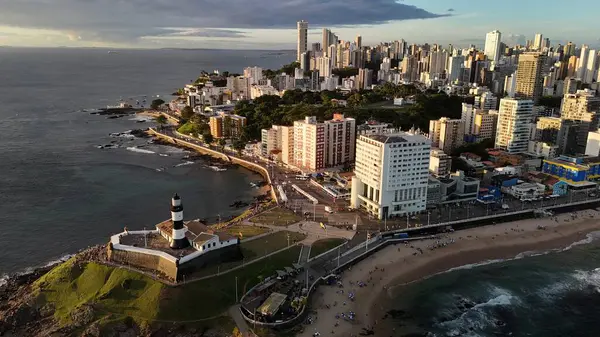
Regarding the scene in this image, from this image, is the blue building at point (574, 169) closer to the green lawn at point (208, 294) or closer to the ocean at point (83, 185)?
the ocean at point (83, 185)

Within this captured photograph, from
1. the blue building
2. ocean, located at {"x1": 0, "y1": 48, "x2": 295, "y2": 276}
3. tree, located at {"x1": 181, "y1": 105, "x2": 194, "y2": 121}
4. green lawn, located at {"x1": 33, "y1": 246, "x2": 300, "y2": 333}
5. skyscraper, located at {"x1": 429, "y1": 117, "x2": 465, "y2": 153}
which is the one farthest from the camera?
tree, located at {"x1": 181, "y1": 105, "x2": 194, "y2": 121}

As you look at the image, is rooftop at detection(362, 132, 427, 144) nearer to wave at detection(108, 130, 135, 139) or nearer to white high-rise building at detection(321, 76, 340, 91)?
wave at detection(108, 130, 135, 139)

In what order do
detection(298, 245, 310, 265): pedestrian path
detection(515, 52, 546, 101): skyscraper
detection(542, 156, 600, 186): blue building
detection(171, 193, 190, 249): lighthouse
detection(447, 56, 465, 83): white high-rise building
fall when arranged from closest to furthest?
detection(171, 193, 190, 249): lighthouse
detection(298, 245, 310, 265): pedestrian path
detection(542, 156, 600, 186): blue building
detection(515, 52, 546, 101): skyscraper
detection(447, 56, 465, 83): white high-rise building

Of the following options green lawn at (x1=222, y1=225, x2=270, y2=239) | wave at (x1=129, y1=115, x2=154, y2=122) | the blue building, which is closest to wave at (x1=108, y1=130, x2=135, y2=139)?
wave at (x1=129, y1=115, x2=154, y2=122)

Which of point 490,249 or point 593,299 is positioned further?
point 490,249

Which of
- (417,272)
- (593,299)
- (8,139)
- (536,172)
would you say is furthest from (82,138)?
(593,299)

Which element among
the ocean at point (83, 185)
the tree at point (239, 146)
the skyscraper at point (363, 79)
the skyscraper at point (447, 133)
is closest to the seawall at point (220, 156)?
the ocean at point (83, 185)

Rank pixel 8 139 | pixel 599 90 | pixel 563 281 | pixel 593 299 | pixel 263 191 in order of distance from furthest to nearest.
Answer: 1. pixel 599 90
2. pixel 8 139
3. pixel 263 191
4. pixel 563 281
5. pixel 593 299

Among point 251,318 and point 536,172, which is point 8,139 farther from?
point 536,172
